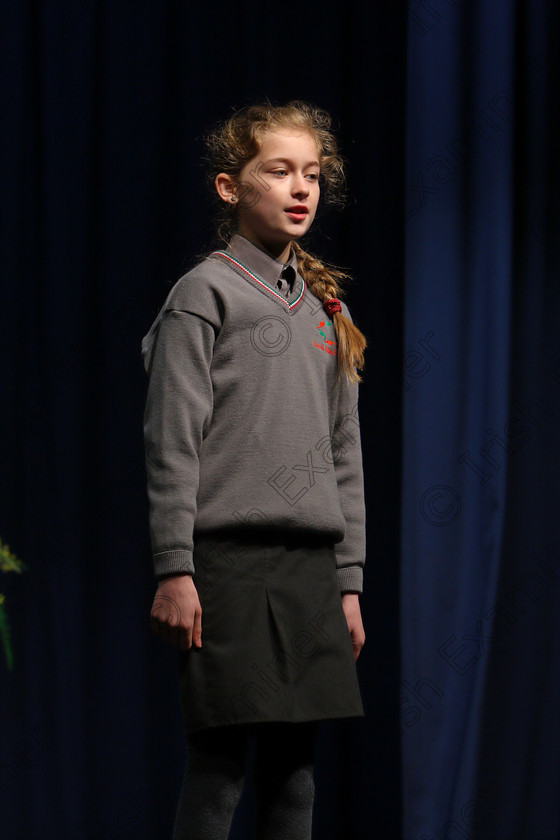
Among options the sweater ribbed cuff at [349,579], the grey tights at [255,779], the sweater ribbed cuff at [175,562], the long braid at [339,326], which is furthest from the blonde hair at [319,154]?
the grey tights at [255,779]

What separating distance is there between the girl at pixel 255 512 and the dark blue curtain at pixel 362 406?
678 mm

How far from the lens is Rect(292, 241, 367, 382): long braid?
4.68ft

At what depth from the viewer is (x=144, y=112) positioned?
213cm

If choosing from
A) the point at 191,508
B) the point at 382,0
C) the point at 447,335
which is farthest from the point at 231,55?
the point at 191,508

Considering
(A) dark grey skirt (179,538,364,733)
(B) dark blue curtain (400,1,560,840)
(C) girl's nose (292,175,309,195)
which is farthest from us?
(B) dark blue curtain (400,1,560,840)

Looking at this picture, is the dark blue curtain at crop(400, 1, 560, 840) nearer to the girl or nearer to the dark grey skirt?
the girl

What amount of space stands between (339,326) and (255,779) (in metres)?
0.66

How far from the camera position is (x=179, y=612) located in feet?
3.95

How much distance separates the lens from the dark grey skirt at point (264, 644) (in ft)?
3.95

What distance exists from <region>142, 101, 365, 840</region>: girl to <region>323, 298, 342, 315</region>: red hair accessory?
0.12 ft

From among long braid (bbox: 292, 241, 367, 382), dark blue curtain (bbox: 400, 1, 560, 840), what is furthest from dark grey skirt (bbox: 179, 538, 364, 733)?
dark blue curtain (bbox: 400, 1, 560, 840)

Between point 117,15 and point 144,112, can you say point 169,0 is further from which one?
point 144,112

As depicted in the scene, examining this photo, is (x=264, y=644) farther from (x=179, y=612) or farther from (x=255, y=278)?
(x=255, y=278)

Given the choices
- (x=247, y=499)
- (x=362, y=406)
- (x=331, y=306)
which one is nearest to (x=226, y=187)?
(x=331, y=306)
